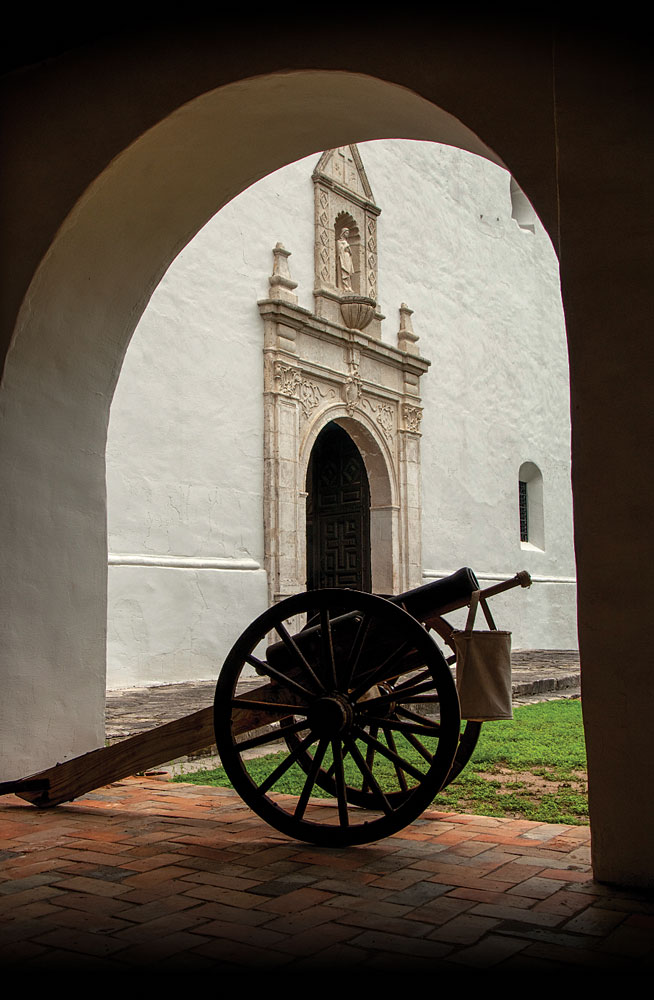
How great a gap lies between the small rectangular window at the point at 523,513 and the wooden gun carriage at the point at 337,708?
13.0 meters

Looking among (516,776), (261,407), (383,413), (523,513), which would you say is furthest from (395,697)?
(523,513)

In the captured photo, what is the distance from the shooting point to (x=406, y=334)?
44.9 feet

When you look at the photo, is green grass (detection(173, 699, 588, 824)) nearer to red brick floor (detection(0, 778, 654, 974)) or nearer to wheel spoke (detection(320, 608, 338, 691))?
red brick floor (detection(0, 778, 654, 974))

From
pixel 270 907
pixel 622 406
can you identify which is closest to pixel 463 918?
pixel 270 907

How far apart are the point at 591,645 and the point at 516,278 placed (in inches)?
577

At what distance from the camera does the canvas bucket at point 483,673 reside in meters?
3.16

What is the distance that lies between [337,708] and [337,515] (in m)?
10.3

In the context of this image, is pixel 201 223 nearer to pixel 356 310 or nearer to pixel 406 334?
pixel 356 310

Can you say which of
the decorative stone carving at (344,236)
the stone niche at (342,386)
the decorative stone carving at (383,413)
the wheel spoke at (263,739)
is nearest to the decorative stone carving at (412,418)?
the stone niche at (342,386)

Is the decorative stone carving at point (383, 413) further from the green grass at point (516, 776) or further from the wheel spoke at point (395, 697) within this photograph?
the wheel spoke at point (395, 697)

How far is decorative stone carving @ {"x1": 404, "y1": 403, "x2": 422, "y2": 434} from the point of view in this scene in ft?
44.3

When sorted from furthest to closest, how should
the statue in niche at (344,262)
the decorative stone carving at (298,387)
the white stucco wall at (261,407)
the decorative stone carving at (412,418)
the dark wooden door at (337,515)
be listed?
the decorative stone carving at (412,418) → the dark wooden door at (337,515) → the statue in niche at (344,262) → the decorative stone carving at (298,387) → the white stucco wall at (261,407)

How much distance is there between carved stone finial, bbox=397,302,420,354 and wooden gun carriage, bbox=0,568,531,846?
10344 mm

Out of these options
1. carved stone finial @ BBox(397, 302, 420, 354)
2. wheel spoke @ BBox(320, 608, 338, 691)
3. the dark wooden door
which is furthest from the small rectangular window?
wheel spoke @ BBox(320, 608, 338, 691)
